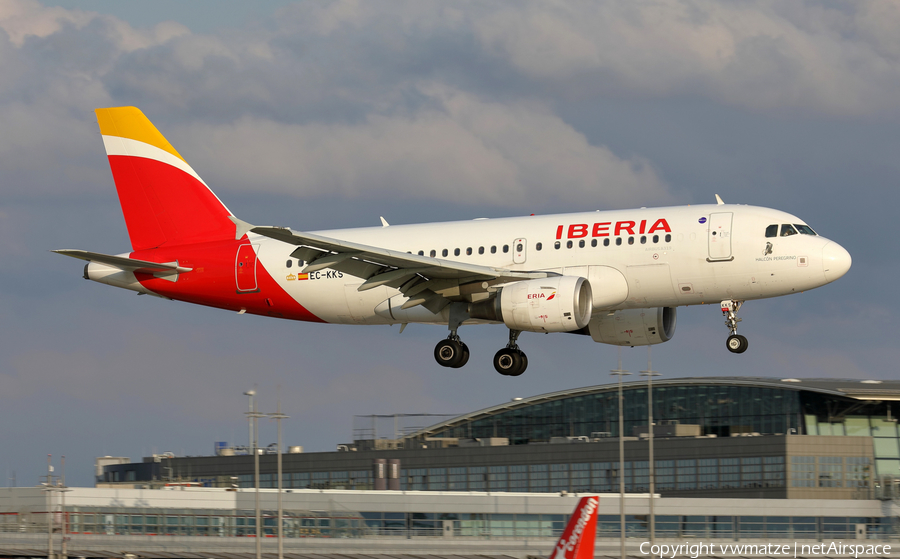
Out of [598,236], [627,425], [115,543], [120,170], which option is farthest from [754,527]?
[120,170]

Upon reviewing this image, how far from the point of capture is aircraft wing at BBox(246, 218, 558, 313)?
37062mm

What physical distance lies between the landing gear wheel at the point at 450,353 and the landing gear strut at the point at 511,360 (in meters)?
1.37

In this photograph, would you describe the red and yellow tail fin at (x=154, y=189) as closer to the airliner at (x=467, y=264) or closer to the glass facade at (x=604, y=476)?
the airliner at (x=467, y=264)

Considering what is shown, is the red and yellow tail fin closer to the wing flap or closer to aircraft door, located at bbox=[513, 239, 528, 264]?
the wing flap

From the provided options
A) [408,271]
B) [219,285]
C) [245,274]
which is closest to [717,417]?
[245,274]

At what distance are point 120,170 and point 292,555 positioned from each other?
19245 mm

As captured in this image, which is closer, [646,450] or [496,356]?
[496,356]

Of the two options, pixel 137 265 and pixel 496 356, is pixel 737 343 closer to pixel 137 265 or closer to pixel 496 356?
pixel 496 356

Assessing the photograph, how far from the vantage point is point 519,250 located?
4019 cm

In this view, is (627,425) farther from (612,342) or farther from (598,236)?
(598,236)

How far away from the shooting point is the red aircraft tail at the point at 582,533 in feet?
122

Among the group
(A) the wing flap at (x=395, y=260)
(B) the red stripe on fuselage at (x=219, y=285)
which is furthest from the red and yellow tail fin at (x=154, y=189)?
(A) the wing flap at (x=395, y=260)

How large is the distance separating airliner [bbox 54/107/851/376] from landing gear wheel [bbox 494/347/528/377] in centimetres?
5

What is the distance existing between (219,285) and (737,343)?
19460mm
